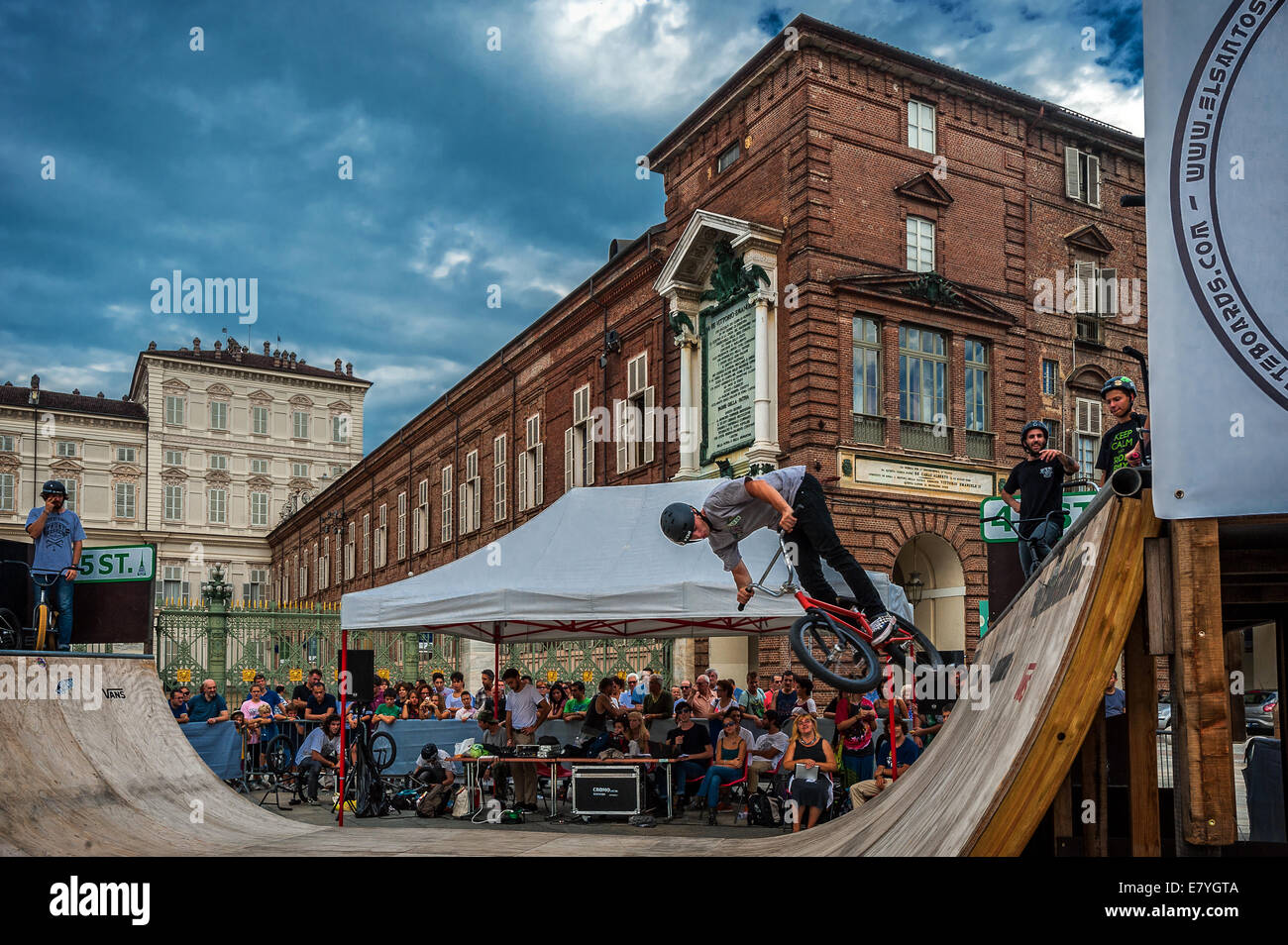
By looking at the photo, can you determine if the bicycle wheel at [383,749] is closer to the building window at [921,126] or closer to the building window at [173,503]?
the building window at [921,126]

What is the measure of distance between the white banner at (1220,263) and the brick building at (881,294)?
17.1m

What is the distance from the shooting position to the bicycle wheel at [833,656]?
5.82 metres

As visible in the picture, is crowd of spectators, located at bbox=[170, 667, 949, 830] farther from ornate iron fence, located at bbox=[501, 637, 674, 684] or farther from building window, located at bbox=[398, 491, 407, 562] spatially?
building window, located at bbox=[398, 491, 407, 562]

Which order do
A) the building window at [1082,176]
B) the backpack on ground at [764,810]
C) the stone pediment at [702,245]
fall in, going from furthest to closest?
the building window at [1082,176] < the stone pediment at [702,245] < the backpack on ground at [764,810]

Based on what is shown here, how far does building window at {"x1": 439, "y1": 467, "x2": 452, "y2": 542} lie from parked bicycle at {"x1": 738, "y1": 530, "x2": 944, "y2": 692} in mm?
37153

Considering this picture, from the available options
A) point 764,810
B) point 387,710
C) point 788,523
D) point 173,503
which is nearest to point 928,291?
point 387,710

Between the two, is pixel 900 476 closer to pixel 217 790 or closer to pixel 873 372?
pixel 873 372

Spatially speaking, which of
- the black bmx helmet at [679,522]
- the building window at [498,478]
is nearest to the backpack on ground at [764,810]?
the black bmx helmet at [679,522]

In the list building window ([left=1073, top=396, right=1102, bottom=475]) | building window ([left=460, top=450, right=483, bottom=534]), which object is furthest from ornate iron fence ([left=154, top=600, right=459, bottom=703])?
building window ([left=1073, top=396, right=1102, bottom=475])

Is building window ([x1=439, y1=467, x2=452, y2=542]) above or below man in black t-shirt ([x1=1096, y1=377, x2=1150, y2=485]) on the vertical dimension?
above

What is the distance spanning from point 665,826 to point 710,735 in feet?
9.04

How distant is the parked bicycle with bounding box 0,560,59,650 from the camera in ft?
34.3

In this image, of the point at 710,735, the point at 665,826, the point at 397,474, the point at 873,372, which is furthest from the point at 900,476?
the point at 397,474
